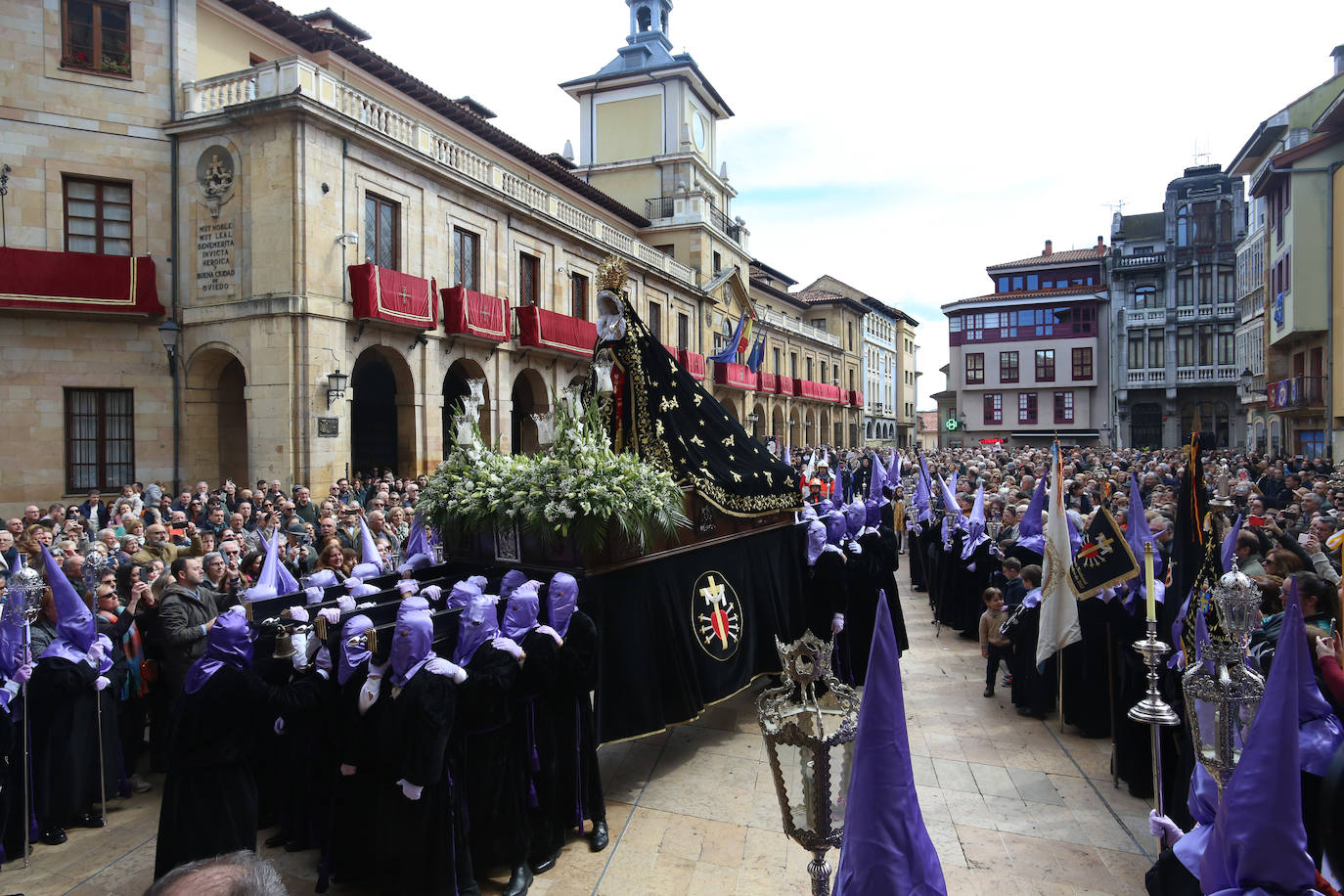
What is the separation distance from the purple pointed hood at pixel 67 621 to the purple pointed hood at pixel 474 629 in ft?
8.97

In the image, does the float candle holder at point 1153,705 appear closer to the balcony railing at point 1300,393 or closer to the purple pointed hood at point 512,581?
the purple pointed hood at point 512,581

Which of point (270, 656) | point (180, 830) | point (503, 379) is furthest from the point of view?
point (503, 379)

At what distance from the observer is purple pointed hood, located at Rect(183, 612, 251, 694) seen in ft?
13.8

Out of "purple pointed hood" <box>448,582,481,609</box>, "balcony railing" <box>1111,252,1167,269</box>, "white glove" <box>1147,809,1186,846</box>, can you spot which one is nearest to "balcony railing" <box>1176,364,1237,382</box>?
"balcony railing" <box>1111,252,1167,269</box>

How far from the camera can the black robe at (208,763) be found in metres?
4.19

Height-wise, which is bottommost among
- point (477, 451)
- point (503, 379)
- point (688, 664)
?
point (688, 664)

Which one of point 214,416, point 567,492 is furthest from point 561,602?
point 214,416

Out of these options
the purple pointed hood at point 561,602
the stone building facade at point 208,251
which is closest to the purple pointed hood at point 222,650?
the purple pointed hood at point 561,602

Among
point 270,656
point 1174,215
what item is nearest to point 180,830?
point 270,656

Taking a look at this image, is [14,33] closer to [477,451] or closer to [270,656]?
[477,451]

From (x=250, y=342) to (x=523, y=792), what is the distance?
14.7 meters

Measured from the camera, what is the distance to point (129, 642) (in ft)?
19.7

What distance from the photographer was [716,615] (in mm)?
6586

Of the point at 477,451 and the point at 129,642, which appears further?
the point at 477,451
